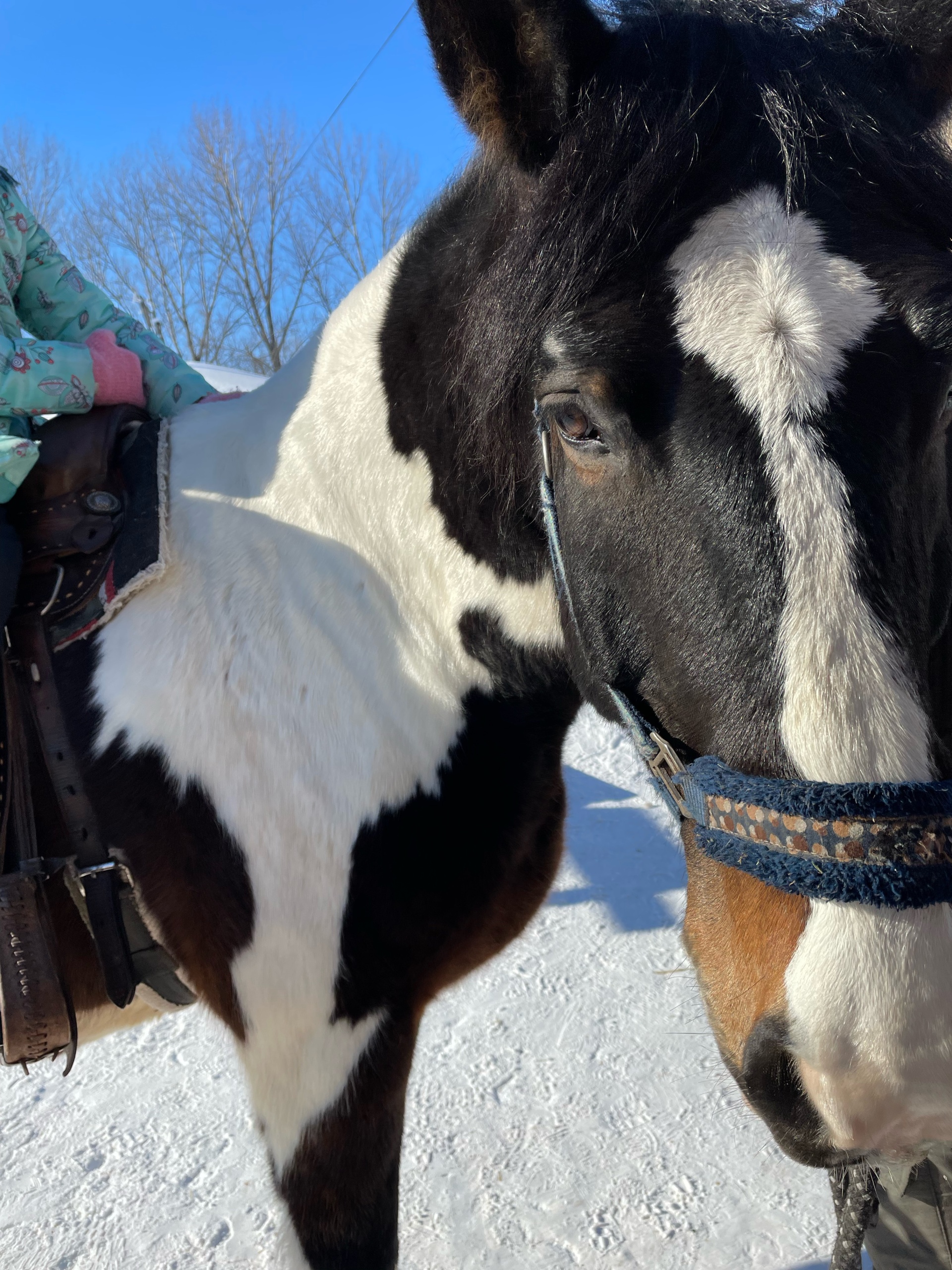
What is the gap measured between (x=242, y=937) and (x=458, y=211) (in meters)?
1.14

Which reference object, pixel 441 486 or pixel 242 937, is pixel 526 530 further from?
pixel 242 937

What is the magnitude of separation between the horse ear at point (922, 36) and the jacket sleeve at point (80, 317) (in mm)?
1280

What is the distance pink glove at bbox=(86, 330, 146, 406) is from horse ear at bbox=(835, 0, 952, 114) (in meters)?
1.25

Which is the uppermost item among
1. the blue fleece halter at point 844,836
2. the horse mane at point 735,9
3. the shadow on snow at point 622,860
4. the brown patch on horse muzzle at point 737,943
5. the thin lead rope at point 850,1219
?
the horse mane at point 735,9

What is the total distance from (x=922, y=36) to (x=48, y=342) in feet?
4.52

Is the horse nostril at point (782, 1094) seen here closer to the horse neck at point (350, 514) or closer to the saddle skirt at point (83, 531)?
the horse neck at point (350, 514)

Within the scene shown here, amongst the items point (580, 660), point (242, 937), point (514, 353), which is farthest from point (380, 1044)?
point (514, 353)

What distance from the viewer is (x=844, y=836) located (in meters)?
0.72

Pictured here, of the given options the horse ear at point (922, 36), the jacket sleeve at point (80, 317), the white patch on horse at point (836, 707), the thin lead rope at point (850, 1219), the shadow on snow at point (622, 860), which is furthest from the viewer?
the shadow on snow at point (622, 860)

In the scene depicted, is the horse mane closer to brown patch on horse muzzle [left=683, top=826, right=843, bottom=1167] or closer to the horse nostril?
brown patch on horse muzzle [left=683, top=826, right=843, bottom=1167]

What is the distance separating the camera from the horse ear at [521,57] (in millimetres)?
958

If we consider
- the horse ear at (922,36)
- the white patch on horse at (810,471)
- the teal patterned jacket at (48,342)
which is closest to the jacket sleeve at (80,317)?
the teal patterned jacket at (48,342)

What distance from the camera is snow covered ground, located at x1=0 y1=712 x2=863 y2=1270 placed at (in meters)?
1.86

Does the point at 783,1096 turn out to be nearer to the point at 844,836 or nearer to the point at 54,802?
the point at 844,836
